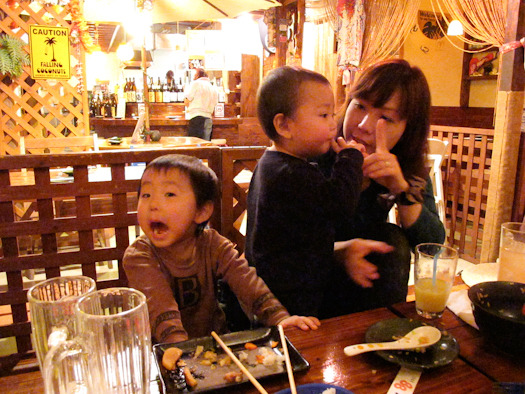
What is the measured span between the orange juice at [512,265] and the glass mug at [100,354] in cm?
112

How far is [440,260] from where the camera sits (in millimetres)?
1229

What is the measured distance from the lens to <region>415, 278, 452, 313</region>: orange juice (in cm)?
121

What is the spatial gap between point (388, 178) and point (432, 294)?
556mm

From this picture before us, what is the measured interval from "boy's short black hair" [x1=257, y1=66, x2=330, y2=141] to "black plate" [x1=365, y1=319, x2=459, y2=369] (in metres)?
0.79

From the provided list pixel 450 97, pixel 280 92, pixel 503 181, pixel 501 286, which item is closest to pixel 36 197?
pixel 280 92

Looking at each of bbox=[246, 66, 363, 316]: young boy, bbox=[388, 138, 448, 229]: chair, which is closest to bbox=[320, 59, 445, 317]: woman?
bbox=[246, 66, 363, 316]: young boy

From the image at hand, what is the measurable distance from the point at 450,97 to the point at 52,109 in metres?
6.91

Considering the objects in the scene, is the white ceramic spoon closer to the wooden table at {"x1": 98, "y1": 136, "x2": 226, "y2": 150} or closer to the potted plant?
the wooden table at {"x1": 98, "y1": 136, "x2": 226, "y2": 150}

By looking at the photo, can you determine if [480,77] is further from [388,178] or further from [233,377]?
[233,377]

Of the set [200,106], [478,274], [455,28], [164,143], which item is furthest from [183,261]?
[455,28]

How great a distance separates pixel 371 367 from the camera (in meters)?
0.98

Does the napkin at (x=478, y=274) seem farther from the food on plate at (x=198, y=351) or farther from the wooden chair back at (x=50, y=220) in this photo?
the wooden chair back at (x=50, y=220)

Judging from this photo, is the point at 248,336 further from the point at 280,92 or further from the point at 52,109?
the point at 52,109

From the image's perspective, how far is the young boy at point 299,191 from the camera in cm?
146
